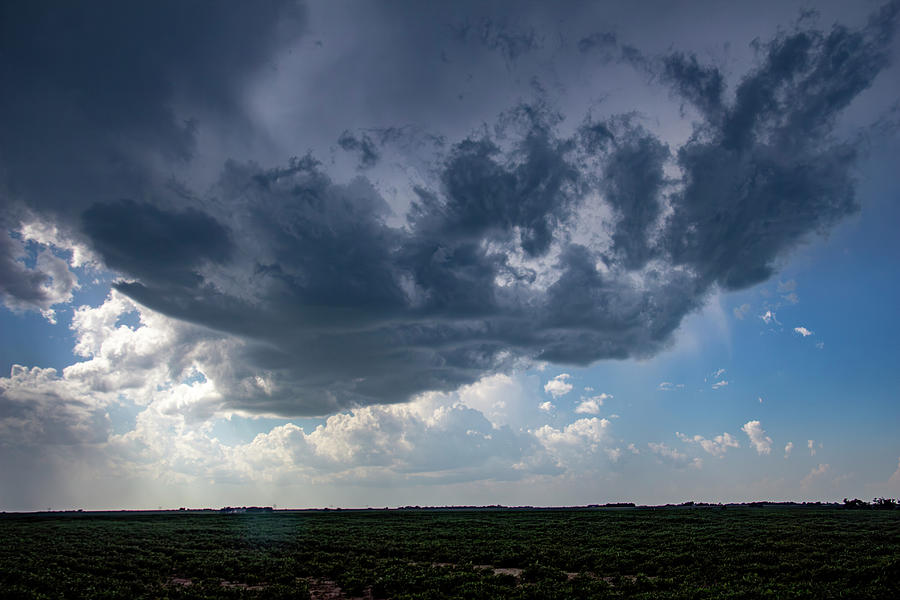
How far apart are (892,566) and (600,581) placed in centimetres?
1770

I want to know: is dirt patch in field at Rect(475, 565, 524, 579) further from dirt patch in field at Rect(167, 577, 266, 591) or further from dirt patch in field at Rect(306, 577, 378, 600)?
dirt patch in field at Rect(167, 577, 266, 591)

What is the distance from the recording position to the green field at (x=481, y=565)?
3133cm

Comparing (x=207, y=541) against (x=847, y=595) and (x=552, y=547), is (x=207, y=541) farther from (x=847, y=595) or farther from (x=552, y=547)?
(x=847, y=595)

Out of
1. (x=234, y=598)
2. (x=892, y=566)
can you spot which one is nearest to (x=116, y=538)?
(x=234, y=598)

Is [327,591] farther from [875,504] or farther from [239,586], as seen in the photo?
[875,504]

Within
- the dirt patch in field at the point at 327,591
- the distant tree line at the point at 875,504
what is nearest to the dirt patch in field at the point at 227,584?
the dirt patch in field at the point at 327,591

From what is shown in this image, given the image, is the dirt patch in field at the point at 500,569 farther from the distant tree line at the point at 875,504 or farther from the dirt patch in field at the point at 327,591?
the distant tree line at the point at 875,504

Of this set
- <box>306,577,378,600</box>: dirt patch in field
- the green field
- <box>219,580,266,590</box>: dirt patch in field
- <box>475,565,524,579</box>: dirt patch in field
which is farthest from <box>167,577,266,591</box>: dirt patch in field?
<box>475,565,524,579</box>: dirt patch in field

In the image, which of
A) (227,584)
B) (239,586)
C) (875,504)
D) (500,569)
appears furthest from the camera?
(875,504)

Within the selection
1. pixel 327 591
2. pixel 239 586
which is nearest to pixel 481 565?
pixel 327 591

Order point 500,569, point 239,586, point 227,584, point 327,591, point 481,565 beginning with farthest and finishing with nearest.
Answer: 1. point 481,565
2. point 500,569
3. point 227,584
4. point 239,586
5. point 327,591

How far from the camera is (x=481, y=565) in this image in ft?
144

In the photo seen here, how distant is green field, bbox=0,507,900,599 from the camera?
103 ft

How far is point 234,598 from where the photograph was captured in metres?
31.9
